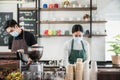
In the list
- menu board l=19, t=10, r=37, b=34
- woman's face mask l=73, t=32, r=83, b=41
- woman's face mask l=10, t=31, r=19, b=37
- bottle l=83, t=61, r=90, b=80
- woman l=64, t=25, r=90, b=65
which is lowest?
bottle l=83, t=61, r=90, b=80

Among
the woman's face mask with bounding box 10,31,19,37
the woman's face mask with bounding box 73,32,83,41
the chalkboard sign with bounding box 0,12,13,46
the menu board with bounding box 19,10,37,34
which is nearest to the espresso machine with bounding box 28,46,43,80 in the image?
the woman's face mask with bounding box 73,32,83,41

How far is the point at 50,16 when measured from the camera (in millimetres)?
7035

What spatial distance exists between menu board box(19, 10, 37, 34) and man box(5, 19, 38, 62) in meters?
2.72

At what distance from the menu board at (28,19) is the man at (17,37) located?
107 inches

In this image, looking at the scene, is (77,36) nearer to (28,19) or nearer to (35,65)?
(35,65)

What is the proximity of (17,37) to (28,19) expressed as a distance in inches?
115

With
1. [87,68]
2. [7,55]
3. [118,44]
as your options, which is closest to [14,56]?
[7,55]

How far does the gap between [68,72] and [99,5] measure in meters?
4.97

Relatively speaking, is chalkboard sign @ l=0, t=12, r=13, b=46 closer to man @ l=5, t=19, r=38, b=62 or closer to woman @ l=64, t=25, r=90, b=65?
man @ l=5, t=19, r=38, b=62

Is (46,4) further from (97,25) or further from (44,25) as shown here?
(97,25)

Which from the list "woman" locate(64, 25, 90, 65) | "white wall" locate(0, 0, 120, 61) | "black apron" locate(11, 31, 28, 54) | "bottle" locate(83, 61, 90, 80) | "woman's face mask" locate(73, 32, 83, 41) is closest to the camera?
"bottle" locate(83, 61, 90, 80)

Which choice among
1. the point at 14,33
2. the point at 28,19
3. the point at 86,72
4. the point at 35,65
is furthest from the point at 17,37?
the point at 28,19

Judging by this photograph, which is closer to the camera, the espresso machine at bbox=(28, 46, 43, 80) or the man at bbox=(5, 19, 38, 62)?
the espresso machine at bbox=(28, 46, 43, 80)

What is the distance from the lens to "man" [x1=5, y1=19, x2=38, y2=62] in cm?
396
